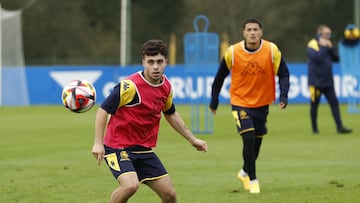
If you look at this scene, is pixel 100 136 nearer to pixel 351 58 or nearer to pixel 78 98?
pixel 78 98

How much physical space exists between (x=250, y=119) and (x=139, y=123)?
10.7ft

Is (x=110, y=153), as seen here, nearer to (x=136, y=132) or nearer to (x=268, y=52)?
(x=136, y=132)

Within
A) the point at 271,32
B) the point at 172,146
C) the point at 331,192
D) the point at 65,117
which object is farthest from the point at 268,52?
the point at 271,32

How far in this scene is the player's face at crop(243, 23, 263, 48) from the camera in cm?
1119

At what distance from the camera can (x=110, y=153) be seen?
838 cm

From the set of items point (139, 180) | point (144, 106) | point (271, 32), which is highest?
point (144, 106)

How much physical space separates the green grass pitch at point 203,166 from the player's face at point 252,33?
6.09 feet

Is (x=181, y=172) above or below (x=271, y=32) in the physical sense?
above

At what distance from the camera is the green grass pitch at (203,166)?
1102 cm

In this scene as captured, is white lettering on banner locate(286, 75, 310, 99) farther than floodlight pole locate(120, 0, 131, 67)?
No

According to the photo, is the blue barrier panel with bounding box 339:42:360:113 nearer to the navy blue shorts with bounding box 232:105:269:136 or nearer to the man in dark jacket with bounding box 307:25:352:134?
the man in dark jacket with bounding box 307:25:352:134

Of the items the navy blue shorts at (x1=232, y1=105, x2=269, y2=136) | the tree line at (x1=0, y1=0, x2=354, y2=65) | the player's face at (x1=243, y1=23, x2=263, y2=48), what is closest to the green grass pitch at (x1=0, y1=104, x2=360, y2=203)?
the navy blue shorts at (x1=232, y1=105, x2=269, y2=136)

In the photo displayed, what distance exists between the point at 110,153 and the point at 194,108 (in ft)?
48.5

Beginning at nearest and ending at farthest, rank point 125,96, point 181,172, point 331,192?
point 125,96, point 331,192, point 181,172
